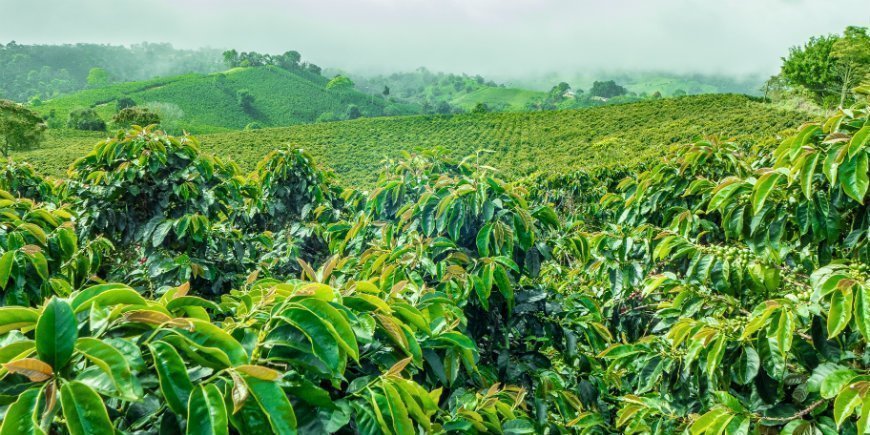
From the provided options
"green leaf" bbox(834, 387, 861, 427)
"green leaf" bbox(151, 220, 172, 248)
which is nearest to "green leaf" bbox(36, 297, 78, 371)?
"green leaf" bbox(834, 387, 861, 427)

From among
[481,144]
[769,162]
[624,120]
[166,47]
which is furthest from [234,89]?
[166,47]

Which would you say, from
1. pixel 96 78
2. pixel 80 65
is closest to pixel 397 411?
pixel 96 78

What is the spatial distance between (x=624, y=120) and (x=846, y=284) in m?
39.8

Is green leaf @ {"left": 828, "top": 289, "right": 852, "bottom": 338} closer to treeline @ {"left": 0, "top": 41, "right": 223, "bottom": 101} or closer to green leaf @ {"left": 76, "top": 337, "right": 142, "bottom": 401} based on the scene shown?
green leaf @ {"left": 76, "top": 337, "right": 142, "bottom": 401}

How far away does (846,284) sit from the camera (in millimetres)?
1418

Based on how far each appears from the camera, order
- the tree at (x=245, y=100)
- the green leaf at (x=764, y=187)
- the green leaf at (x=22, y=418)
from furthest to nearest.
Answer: the tree at (x=245, y=100), the green leaf at (x=764, y=187), the green leaf at (x=22, y=418)

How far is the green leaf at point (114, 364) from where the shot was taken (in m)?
0.76

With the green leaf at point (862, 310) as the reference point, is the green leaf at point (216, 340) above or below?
above

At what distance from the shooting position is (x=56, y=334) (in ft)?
2.60

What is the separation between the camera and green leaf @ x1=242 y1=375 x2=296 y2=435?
85cm

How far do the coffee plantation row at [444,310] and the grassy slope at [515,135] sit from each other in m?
21.9

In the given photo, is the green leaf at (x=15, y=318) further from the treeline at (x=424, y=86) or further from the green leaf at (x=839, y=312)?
the treeline at (x=424, y=86)

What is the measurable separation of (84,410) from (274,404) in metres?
0.29

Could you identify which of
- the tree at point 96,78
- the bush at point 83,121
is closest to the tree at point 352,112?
the bush at point 83,121
